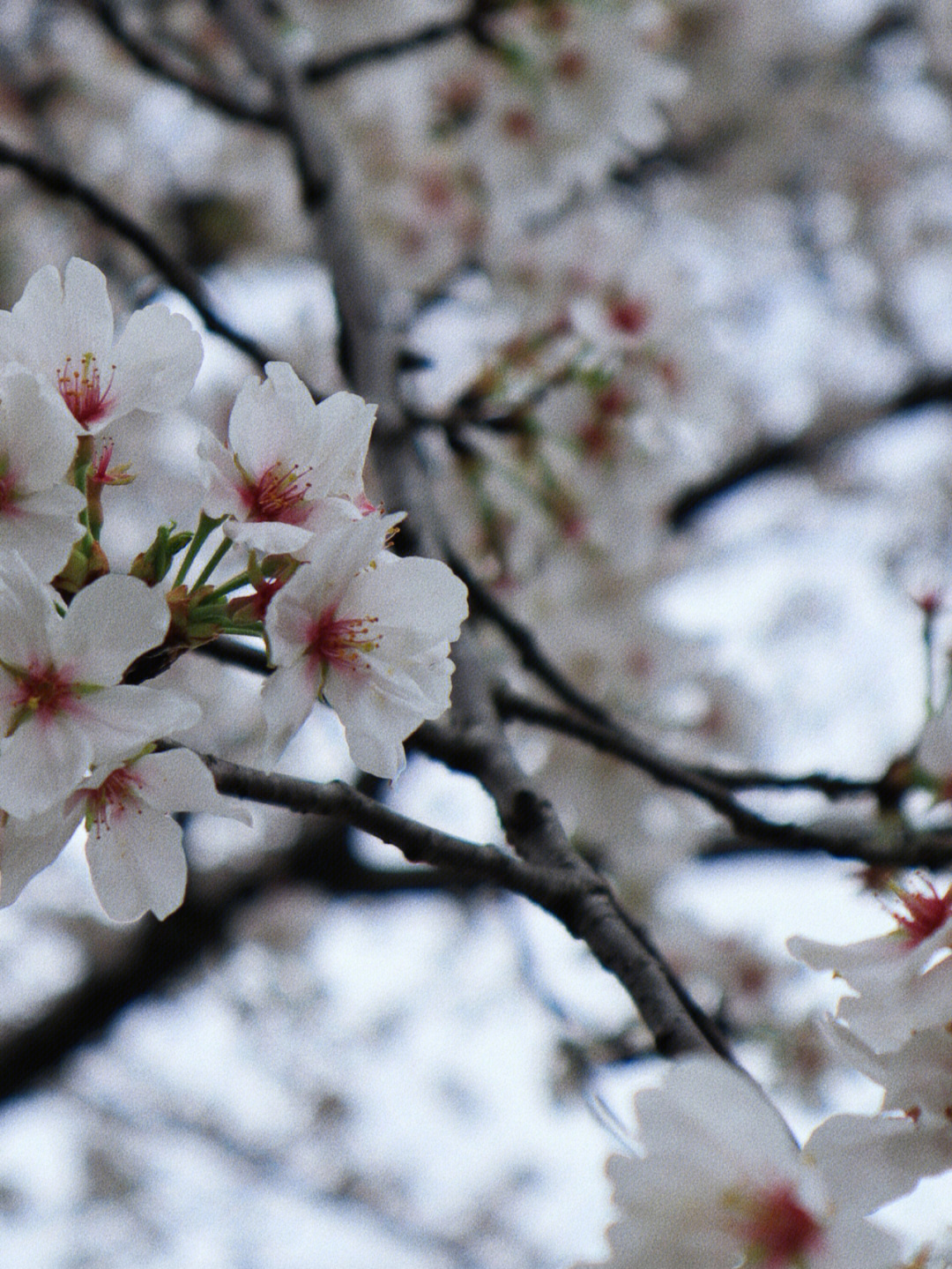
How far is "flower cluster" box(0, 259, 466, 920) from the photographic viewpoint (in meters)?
0.71

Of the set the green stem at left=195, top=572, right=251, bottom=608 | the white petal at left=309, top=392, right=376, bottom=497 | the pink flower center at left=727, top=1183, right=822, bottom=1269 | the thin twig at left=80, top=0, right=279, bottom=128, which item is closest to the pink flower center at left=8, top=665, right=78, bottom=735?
the green stem at left=195, top=572, right=251, bottom=608

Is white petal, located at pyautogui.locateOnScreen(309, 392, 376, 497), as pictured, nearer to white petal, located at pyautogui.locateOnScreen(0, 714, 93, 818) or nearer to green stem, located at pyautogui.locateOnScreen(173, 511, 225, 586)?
green stem, located at pyautogui.locateOnScreen(173, 511, 225, 586)

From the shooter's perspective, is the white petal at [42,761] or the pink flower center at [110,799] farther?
the pink flower center at [110,799]

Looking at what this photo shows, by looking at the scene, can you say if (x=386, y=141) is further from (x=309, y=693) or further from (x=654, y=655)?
(x=309, y=693)

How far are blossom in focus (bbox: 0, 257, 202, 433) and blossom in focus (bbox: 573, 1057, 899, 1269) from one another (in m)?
0.55

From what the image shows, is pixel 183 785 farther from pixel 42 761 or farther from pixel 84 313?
pixel 84 313

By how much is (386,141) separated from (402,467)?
215cm

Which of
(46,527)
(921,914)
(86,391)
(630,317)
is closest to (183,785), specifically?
(46,527)

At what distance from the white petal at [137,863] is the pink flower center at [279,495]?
218 millimetres

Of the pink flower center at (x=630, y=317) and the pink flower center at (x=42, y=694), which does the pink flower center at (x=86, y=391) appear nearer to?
the pink flower center at (x=42, y=694)

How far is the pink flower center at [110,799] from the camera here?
31.2 inches

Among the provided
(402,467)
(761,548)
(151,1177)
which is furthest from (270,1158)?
(402,467)

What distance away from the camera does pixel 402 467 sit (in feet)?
4.88

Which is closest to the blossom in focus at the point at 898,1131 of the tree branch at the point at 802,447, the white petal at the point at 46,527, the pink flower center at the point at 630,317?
the white petal at the point at 46,527
